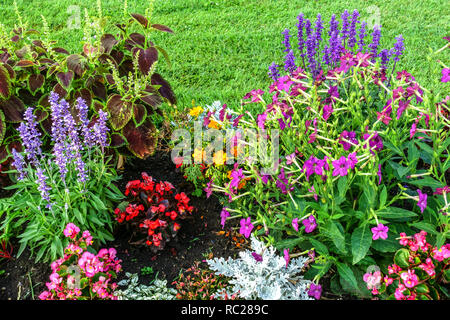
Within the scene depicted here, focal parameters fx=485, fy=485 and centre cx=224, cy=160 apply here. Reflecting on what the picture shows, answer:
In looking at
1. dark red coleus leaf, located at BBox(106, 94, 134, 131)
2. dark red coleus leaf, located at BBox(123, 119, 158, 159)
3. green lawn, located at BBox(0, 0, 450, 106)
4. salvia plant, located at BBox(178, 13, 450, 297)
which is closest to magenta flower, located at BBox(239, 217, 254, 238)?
salvia plant, located at BBox(178, 13, 450, 297)

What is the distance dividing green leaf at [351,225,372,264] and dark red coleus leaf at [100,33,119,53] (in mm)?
2078

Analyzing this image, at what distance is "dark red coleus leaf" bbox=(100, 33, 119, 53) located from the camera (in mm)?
3400

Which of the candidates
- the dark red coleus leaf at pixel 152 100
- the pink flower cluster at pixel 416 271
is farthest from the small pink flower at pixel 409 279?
the dark red coleus leaf at pixel 152 100

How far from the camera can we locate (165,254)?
3084 mm

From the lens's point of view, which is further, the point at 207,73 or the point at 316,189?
the point at 207,73

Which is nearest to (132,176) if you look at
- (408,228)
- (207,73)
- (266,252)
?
(266,252)

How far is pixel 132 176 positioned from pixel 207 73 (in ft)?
7.54

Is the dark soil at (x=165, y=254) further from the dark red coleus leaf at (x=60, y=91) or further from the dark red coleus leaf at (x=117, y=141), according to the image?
the dark red coleus leaf at (x=60, y=91)

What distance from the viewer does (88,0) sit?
7.41m

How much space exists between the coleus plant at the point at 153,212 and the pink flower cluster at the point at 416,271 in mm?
1238

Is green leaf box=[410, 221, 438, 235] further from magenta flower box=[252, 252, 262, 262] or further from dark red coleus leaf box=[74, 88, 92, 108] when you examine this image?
dark red coleus leaf box=[74, 88, 92, 108]

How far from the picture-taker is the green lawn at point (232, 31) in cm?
539

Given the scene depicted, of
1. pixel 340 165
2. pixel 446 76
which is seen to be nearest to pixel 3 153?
pixel 340 165
